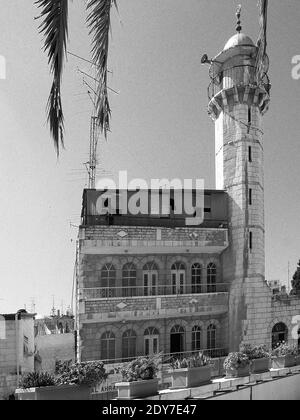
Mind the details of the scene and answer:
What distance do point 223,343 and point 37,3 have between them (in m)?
22.4

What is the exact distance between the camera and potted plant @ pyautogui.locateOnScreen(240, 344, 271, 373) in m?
12.1

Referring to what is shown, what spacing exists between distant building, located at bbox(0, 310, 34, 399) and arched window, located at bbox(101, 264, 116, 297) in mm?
4877

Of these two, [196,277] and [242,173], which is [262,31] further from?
[196,277]

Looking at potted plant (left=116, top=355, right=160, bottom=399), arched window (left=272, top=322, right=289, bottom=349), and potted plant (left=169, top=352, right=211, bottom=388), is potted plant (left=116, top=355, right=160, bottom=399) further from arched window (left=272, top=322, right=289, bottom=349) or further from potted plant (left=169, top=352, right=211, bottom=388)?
arched window (left=272, top=322, right=289, bottom=349)

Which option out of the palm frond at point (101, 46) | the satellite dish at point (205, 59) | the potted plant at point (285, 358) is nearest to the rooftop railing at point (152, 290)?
the potted plant at point (285, 358)

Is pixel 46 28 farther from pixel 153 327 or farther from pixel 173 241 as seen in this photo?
pixel 153 327

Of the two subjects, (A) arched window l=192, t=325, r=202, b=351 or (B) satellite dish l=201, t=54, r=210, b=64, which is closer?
(A) arched window l=192, t=325, r=202, b=351

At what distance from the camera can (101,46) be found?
3910 mm

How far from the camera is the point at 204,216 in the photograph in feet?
75.2

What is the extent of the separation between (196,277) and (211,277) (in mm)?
1128

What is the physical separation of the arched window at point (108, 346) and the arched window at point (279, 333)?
10.7m

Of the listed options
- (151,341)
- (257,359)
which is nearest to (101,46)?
(257,359)

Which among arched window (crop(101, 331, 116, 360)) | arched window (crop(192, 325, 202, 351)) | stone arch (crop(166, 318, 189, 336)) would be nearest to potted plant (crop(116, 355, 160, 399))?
arched window (crop(101, 331, 116, 360))
